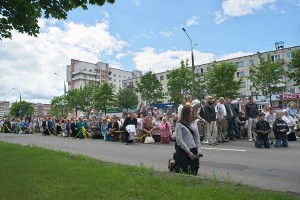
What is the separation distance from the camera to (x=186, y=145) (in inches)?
299

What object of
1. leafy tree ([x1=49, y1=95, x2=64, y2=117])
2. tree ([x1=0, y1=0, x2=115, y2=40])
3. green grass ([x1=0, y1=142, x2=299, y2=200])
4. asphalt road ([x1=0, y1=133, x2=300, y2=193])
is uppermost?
leafy tree ([x1=49, y1=95, x2=64, y2=117])

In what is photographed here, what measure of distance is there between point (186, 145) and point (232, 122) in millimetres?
10039

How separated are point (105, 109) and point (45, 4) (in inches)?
2704

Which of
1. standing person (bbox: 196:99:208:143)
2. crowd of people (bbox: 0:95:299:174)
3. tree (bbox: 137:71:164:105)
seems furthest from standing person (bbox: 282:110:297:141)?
tree (bbox: 137:71:164:105)

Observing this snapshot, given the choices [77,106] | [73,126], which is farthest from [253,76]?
[77,106]

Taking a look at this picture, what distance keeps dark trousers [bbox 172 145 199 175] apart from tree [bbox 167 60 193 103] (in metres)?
51.6

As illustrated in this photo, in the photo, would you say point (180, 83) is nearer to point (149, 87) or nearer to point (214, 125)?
point (149, 87)

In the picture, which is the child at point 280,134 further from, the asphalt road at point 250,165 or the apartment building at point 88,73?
the apartment building at point 88,73

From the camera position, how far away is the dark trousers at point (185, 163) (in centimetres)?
761

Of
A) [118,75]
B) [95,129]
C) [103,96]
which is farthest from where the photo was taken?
[118,75]

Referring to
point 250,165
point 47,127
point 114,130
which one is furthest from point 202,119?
point 47,127

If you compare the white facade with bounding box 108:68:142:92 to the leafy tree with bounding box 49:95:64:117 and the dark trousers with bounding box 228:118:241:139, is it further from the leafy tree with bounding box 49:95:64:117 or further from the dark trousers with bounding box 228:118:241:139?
the dark trousers with bounding box 228:118:241:139

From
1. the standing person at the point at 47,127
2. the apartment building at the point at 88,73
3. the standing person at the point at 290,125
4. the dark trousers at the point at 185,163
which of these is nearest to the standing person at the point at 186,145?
the dark trousers at the point at 185,163

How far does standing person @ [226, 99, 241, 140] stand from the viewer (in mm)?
16828
